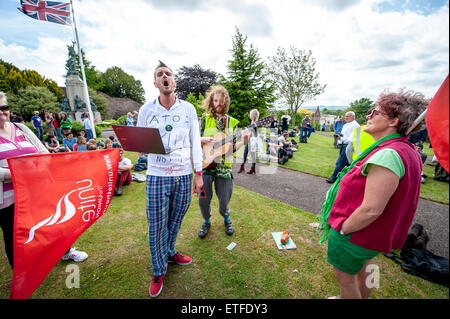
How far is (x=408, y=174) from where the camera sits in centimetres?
115

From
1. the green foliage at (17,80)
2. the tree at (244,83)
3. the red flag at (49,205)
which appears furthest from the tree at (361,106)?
the green foliage at (17,80)

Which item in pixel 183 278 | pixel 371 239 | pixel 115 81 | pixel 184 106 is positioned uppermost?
pixel 115 81

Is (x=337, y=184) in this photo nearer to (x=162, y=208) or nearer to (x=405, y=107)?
(x=405, y=107)

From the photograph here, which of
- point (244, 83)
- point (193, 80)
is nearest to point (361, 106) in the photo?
point (193, 80)

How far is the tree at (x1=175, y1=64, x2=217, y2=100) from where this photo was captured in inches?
1191

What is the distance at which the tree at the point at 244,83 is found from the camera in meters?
14.9

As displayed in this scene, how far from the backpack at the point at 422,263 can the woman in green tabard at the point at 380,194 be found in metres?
1.55

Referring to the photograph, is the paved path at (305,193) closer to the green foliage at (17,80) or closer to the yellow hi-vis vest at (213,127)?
the yellow hi-vis vest at (213,127)

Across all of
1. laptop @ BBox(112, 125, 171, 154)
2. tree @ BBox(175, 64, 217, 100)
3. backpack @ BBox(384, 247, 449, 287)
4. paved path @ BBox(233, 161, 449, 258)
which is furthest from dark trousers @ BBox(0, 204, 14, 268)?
tree @ BBox(175, 64, 217, 100)

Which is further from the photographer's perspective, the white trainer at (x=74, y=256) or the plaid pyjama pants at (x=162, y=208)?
the white trainer at (x=74, y=256)

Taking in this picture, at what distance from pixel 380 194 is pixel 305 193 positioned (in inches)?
161
